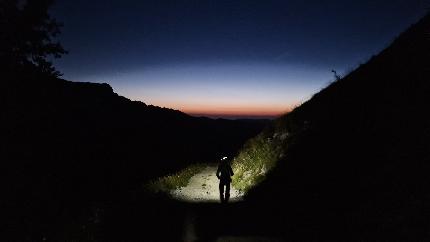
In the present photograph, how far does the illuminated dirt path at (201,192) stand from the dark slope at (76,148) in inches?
133

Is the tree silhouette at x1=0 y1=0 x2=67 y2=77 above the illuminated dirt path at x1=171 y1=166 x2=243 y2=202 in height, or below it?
above

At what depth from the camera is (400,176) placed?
1172cm

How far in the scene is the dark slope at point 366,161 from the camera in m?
10.4

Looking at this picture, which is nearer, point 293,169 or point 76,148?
point 293,169

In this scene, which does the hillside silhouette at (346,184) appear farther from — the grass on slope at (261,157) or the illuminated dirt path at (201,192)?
the illuminated dirt path at (201,192)

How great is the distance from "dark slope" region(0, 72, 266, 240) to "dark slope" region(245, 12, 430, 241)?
27.1 ft

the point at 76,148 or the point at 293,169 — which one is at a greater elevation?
the point at 76,148

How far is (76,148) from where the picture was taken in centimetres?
8388

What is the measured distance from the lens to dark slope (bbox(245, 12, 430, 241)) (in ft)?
34.1

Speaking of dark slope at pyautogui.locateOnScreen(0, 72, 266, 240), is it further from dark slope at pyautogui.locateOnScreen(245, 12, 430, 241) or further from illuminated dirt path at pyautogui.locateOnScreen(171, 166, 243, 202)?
dark slope at pyautogui.locateOnScreen(245, 12, 430, 241)

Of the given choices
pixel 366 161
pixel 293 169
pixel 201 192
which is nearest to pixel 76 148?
pixel 201 192

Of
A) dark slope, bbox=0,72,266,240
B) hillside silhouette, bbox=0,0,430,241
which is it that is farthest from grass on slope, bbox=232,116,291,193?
dark slope, bbox=0,72,266,240

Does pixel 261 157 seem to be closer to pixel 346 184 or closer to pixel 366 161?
pixel 366 161

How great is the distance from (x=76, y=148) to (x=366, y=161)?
78864 millimetres
